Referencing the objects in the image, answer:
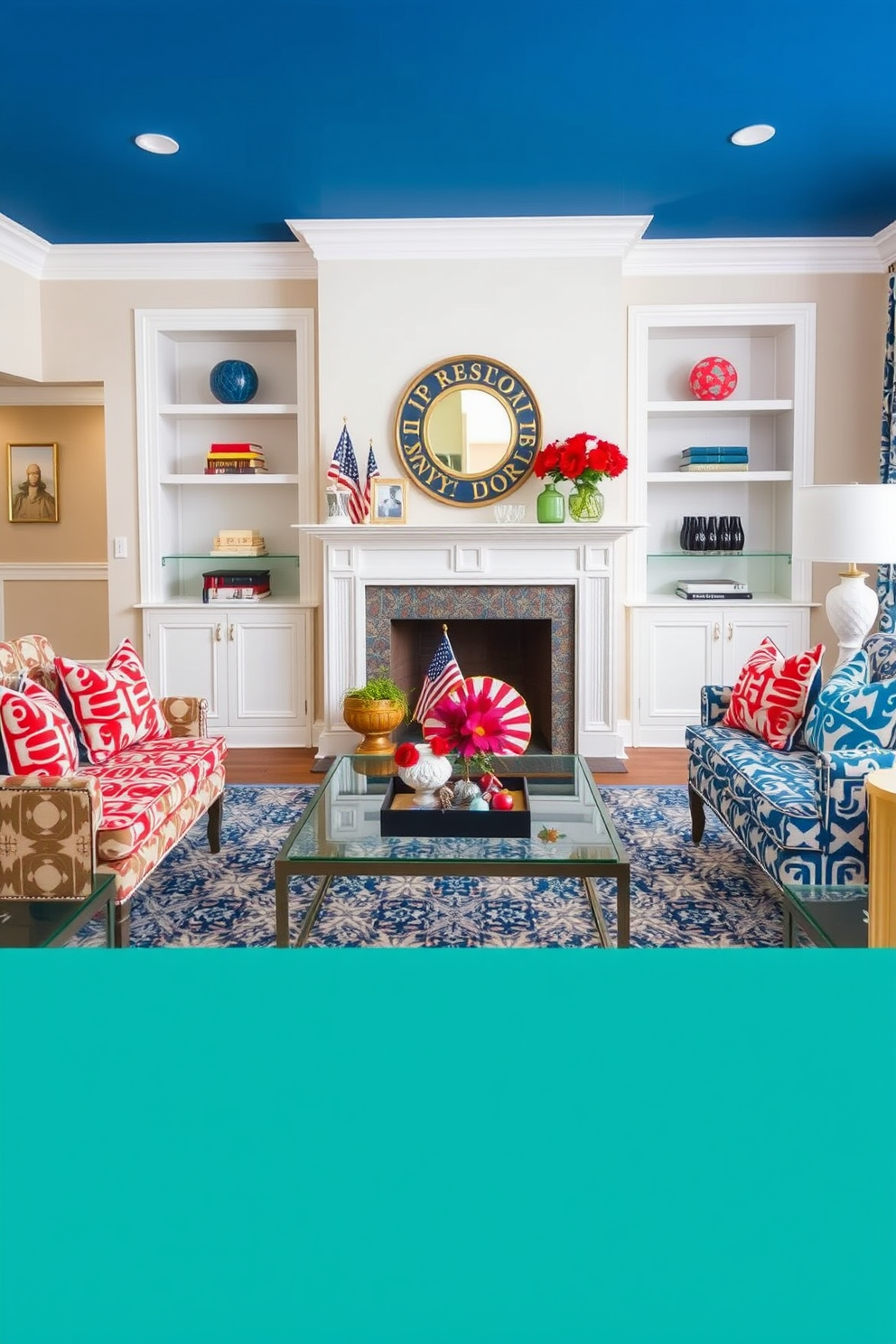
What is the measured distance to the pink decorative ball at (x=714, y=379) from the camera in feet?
18.1

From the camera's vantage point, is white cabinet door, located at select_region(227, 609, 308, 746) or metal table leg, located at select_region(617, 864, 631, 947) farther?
white cabinet door, located at select_region(227, 609, 308, 746)

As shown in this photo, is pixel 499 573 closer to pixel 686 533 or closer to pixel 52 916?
pixel 686 533

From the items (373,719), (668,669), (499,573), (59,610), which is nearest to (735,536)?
(668,669)

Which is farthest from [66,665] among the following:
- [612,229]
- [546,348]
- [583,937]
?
[612,229]

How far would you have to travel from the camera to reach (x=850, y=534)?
138 inches

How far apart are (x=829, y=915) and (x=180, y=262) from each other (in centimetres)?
482

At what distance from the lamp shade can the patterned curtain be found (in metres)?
1.74

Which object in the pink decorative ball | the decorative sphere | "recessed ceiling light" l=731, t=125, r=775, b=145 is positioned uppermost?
"recessed ceiling light" l=731, t=125, r=775, b=145

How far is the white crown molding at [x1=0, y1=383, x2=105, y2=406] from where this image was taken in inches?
272

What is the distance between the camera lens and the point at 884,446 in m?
5.24

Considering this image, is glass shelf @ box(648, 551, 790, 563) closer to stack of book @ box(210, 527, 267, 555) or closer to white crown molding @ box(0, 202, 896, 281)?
white crown molding @ box(0, 202, 896, 281)

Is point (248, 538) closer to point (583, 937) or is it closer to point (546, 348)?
point (546, 348)

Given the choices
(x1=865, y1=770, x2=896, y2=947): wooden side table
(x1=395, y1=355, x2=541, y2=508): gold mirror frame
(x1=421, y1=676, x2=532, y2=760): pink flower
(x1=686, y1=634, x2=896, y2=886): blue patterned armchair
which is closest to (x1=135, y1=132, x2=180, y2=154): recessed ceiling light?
(x1=395, y1=355, x2=541, y2=508): gold mirror frame

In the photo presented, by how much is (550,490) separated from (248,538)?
66.3 inches
